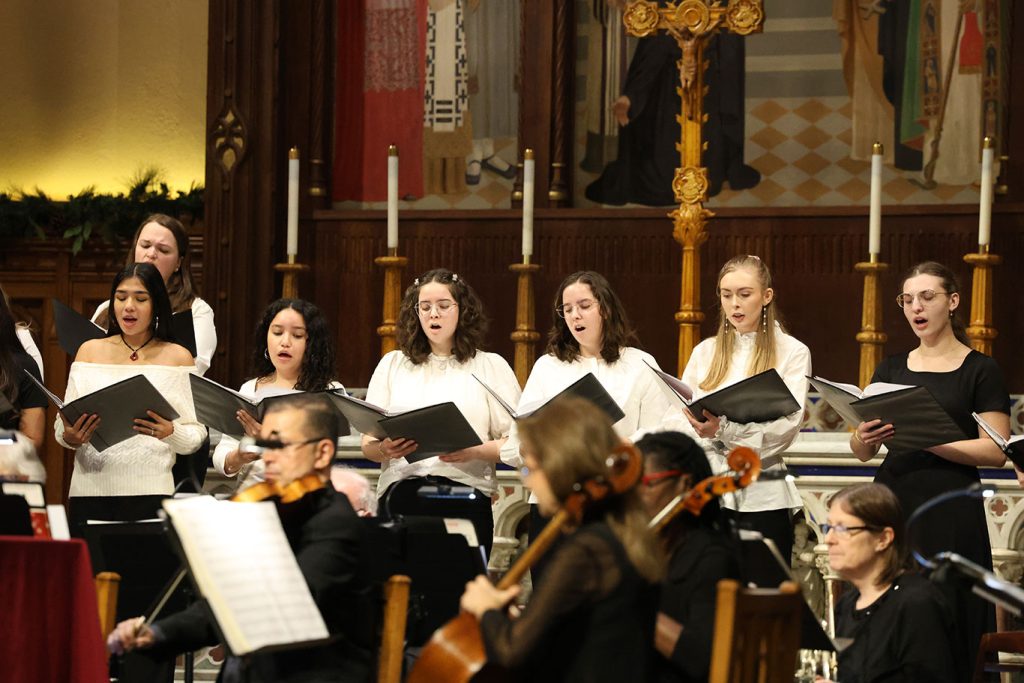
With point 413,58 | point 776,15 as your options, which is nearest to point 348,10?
point 413,58

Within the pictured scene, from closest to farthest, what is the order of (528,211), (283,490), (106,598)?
(283,490), (106,598), (528,211)

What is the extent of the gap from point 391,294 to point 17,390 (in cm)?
142

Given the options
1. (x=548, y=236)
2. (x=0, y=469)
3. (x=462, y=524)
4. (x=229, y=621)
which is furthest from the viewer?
(x=548, y=236)

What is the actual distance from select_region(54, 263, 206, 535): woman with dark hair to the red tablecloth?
4.04ft

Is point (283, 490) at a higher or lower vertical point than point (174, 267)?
lower

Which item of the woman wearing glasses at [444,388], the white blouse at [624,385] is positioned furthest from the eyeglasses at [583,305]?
the woman wearing glasses at [444,388]

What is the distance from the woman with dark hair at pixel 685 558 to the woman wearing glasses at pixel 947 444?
1476 mm

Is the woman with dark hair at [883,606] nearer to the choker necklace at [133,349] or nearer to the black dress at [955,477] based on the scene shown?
the black dress at [955,477]

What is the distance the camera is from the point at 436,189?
710 cm

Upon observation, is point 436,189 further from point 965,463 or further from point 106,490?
point 965,463

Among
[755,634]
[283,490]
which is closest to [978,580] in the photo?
[755,634]

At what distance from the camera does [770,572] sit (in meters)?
3.60

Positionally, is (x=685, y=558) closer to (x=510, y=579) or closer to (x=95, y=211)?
(x=510, y=579)

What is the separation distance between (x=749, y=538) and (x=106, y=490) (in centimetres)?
242
